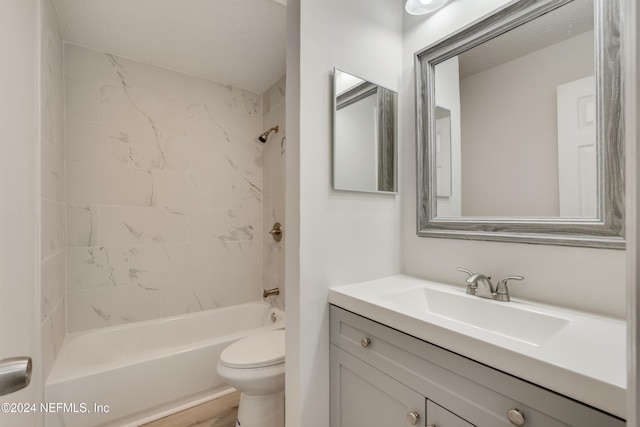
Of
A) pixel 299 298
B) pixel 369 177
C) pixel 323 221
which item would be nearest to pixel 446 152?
pixel 369 177

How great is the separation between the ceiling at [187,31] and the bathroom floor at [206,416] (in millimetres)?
2425

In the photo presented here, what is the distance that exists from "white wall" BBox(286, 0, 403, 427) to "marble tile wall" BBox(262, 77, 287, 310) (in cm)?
112

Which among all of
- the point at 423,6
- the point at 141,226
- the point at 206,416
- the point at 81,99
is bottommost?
the point at 206,416

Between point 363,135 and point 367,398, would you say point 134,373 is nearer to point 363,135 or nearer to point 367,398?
point 367,398

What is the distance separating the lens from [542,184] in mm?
1043

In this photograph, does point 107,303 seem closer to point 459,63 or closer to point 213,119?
point 213,119

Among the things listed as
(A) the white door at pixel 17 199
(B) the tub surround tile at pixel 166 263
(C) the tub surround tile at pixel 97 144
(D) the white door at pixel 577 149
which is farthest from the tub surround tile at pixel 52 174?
(D) the white door at pixel 577 149

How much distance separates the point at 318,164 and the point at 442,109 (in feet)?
2.31

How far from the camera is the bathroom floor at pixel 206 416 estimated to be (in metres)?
1.62

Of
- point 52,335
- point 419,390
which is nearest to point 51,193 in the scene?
point 52,335

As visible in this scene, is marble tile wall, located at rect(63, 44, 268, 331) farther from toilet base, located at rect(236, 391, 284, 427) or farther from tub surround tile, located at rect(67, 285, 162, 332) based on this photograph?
toilet base, located at rect(236, 391, 284, 427)

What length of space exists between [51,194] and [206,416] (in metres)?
1.57

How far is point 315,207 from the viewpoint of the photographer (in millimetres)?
1174

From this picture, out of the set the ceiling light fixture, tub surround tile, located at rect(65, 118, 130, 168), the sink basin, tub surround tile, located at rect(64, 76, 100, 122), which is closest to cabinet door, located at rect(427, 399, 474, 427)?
the sink basin
